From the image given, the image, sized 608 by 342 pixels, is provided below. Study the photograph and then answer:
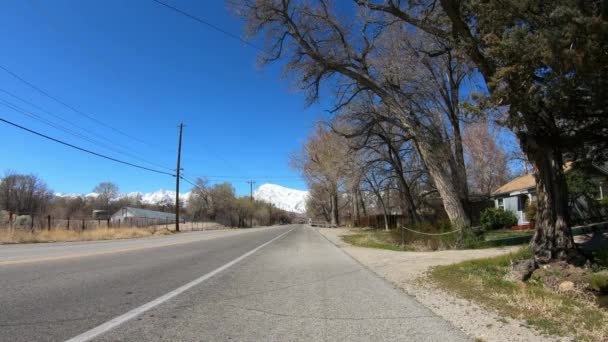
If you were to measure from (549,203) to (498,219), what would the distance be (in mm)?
22295

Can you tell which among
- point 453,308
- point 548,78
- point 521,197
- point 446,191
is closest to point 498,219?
point 521,197

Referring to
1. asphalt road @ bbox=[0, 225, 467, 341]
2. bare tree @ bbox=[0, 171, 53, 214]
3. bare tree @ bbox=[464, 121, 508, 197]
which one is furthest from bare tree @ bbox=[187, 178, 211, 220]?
asphalt road @ bbox=[0, 225, 467, 341]

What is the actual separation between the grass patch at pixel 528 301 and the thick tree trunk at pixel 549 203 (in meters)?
0.83

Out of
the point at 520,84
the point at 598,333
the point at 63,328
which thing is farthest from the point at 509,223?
the point at 63,328

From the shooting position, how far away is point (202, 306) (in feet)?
20.6

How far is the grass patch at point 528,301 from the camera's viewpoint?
507cm

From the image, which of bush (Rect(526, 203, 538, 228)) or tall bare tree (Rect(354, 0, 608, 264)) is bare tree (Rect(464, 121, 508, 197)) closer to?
bush (Rect(526, 203, 538, 228))

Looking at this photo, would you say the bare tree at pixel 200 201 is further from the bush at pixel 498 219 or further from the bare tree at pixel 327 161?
the bush at pixel 498 219

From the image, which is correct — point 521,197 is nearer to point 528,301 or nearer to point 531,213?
point 531,213

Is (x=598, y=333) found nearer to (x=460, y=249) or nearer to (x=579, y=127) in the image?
(x=579, y=127)

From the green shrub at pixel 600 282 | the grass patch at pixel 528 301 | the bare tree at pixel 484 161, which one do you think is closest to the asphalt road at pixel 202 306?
the grass patch at pixel 528 301

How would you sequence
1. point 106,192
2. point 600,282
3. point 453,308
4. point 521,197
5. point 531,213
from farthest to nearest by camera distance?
point 106,192, point 521,197, point 531,213, point 600,282, point 453,308

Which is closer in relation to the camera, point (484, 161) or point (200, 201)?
point (484, 161)

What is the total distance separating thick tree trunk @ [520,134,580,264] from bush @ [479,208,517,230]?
2147 centimetres
